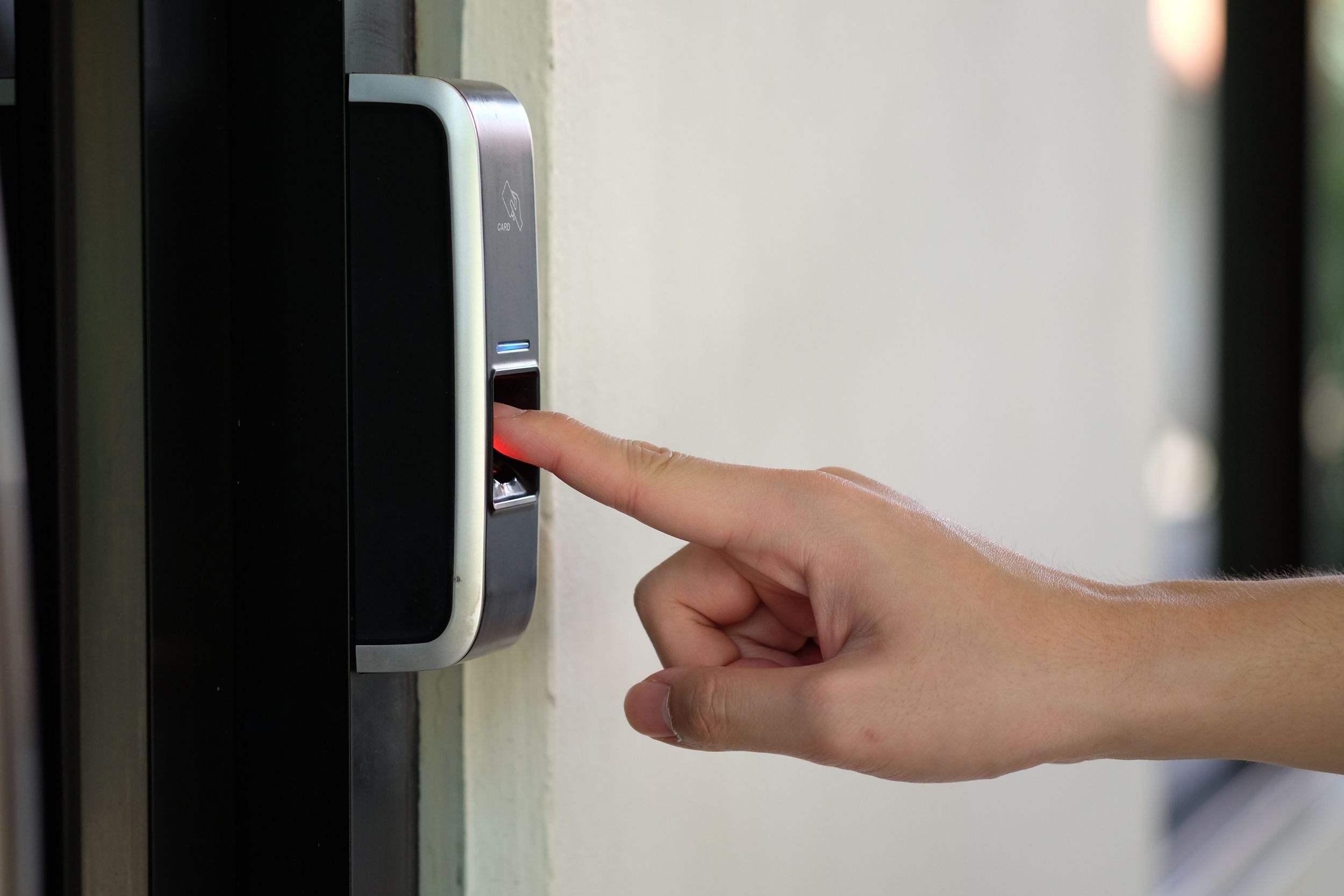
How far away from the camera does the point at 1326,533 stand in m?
2.49

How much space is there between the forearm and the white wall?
10.8 inches

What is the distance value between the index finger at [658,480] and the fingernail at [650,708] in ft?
0.24

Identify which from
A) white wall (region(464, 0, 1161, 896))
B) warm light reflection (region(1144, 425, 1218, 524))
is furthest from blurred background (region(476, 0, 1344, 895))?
warm light reflection (region(1144, 425, 1218, 524))

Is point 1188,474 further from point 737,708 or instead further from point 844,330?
point 737,708

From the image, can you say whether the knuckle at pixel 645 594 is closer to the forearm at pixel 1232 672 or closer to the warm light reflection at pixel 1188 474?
the forearm at pixel 1232 672

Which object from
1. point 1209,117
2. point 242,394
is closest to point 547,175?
point 242,394

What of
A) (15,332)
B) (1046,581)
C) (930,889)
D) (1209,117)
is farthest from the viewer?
(1209,117)

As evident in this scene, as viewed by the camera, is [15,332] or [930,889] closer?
[15,332]

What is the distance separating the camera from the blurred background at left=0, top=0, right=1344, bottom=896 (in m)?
0.46

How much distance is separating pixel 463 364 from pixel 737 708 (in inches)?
7.6

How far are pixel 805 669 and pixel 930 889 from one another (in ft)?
1.80

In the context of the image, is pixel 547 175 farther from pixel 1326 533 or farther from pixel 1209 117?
pixel 1326 533

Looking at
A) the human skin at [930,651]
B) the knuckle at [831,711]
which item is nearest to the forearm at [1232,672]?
the human skin at [930,651]

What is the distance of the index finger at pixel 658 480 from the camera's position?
1.65ft
